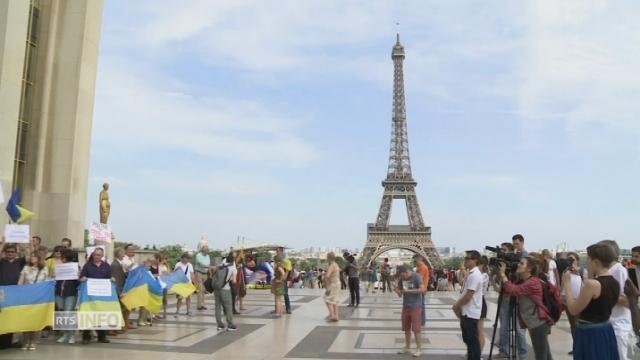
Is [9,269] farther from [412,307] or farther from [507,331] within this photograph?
[507,331]

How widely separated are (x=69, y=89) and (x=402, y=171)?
235 ft

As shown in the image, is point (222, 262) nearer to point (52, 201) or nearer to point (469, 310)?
point (469, 310)

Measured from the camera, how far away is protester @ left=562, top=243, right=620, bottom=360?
17.8ft

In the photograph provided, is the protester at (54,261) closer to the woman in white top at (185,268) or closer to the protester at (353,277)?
the woman in white top at (185,268)

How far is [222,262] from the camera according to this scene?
1419 centimetres

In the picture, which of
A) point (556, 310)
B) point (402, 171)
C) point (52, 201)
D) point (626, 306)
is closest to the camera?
point (626, 306)

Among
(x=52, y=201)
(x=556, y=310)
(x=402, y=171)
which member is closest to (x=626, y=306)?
(x=556, y=310)

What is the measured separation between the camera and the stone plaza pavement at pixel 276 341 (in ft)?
32.1

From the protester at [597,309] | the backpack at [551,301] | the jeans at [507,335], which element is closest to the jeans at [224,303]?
the jeans at [507,335]

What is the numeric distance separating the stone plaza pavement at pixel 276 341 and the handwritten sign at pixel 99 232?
2639 millimetres

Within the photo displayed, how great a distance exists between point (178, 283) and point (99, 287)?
178 inches

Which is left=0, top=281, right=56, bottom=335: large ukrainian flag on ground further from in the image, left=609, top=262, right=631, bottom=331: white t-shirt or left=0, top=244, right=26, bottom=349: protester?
left=609, top=262, right=631, bottom=331: white t-shirt

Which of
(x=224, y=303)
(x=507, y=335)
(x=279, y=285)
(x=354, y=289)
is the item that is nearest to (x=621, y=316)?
(x=507, y=335)

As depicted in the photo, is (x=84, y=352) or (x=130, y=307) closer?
(x=84, y=352)
